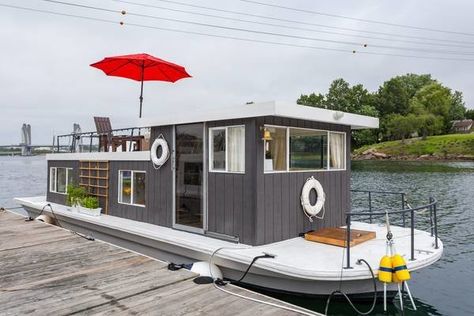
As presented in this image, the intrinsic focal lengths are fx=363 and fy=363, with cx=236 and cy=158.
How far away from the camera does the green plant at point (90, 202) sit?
8.76 m

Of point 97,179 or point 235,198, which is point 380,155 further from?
point 235,198

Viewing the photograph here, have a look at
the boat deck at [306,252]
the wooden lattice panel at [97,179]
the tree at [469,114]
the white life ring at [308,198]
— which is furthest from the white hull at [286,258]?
the tree at [469,114]

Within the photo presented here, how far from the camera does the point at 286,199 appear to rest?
6129 millimetres

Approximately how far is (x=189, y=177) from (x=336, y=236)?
111 inches

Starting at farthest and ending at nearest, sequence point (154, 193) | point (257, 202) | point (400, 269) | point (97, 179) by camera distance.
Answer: point (97, 179) < point (154, 193) < point (257, 202) < point (400, 269)

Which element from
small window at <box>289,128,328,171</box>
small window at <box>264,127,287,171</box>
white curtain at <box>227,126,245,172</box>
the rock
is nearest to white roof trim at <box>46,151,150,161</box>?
white curtain at <box>227,126,245,172</box>

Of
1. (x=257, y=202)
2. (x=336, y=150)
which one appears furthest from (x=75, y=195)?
(x=336, y=150)

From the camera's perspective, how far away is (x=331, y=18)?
1617 centimetres

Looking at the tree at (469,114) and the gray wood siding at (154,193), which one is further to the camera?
the tree at (469,114)

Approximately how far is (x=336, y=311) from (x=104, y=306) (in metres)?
3.25

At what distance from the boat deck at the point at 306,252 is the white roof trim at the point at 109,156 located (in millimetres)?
1523

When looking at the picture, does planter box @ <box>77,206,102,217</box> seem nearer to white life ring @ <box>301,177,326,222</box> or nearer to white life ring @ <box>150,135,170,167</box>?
white life ring @ <box>150,135,170,167</box>

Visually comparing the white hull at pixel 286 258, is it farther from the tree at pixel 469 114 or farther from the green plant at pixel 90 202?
the tree at pixel 469 114

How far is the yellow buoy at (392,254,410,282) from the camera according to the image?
168 inches
